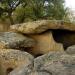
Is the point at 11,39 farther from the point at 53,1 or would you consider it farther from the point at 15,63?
the point at 53,1

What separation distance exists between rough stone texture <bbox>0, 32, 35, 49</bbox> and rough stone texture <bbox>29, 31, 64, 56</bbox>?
250mm

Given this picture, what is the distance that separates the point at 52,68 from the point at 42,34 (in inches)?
151

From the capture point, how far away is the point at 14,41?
7.79 metres

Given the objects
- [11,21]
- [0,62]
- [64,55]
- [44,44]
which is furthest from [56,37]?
[11,21]

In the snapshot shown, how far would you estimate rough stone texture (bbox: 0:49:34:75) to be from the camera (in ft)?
21.2

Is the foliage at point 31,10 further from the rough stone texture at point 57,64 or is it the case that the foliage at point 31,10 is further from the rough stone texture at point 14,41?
the rough stone texture at point 57,64

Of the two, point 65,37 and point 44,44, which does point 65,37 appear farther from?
point 44,44

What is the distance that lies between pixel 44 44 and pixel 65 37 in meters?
0.84

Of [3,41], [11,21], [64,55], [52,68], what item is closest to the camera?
[52,68]

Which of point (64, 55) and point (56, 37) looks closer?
point (64, 55)

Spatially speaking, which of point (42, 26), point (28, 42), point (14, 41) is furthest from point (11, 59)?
point (42, 26)

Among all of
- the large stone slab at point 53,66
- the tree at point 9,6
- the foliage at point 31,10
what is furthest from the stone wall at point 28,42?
the tree at point 9,6

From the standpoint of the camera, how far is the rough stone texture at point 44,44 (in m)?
8.20

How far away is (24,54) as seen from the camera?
6.50m
